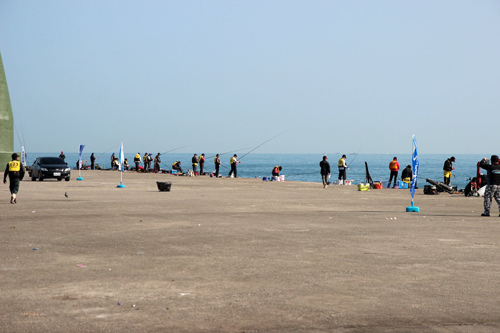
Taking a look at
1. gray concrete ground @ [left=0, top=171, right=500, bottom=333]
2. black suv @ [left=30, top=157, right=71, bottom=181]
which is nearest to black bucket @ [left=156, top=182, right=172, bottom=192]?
black suv @ [left=30, top=157, right=71, bottom=181]

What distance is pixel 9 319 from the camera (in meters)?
5.89

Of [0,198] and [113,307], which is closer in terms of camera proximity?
[113,307]

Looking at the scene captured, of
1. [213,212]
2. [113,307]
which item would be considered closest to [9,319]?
[113,307]

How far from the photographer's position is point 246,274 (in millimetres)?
8312

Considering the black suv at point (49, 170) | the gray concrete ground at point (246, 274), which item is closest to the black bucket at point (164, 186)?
the black suv at point (49, 170)

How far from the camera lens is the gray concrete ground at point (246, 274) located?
600cm

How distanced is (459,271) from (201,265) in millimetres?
3605

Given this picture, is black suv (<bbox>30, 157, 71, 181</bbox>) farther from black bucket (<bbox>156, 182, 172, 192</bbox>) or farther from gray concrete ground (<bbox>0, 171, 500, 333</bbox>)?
gray concrete ground (<bbox>0, 171, 500, 333</bbox>)

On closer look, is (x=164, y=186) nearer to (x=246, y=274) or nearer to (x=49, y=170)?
(x=49, y=170)

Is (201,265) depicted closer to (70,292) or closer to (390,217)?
(70,292)

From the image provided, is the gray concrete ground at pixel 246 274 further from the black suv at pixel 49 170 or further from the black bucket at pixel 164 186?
the black suv at pixel 49 170

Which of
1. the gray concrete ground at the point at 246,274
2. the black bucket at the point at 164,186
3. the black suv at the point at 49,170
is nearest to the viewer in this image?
the gray concrete ground at the point at 246,274

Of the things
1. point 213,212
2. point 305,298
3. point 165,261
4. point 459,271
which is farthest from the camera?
point 213,212

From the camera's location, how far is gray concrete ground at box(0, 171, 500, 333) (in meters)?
6.00
